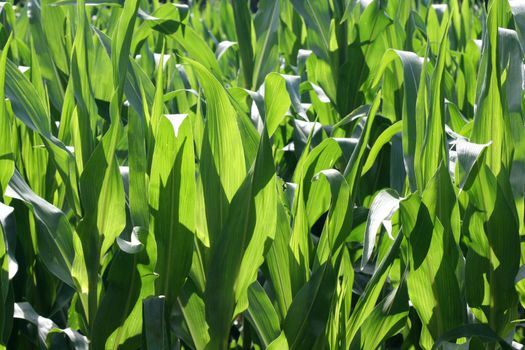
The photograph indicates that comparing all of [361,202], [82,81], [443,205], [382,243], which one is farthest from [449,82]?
[82,81]

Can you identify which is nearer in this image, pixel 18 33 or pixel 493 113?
pixel 493 113

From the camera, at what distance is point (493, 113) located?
1033 millimetres

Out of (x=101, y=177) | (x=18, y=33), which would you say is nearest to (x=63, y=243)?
(x=101, y=177)

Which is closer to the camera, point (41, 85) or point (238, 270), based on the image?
point (238, 270)

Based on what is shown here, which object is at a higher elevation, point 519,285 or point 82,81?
point 82,81

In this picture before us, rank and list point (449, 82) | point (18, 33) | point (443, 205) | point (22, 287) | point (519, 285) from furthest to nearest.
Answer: point (18, 33) → point (449, 82) → point (22, 287) → point (519, 285) → point (443, 205)

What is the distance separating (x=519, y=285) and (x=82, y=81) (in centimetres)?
62

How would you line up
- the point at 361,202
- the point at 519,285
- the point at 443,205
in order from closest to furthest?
the point at 443,205 < the point at 519,285 < the point at 361,202

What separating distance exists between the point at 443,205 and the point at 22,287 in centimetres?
59

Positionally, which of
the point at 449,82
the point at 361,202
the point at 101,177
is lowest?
the point at 361,202

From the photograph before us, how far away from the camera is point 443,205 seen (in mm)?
979

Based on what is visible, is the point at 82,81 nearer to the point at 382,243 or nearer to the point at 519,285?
the point at 382,243

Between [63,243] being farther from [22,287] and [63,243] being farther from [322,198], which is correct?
[322,198]

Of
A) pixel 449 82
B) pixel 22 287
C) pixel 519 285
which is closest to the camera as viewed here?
pixel 519 285
